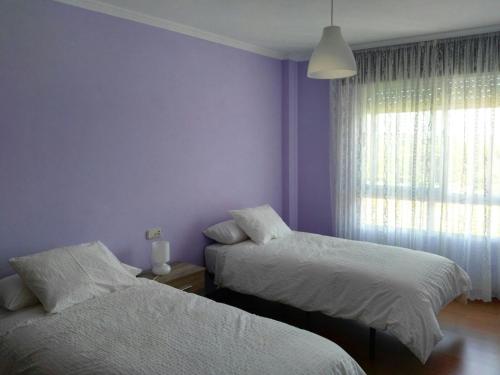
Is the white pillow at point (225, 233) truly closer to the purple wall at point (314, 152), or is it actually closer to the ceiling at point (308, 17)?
the purple wall at point (314, 152)

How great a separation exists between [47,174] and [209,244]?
169 centimetres

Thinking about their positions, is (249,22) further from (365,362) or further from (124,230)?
(365,362)

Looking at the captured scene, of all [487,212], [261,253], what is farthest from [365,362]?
[487,212]

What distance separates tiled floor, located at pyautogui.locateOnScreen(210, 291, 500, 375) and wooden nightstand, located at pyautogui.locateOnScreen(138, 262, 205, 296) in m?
0.69

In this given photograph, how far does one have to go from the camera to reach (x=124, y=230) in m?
3.29

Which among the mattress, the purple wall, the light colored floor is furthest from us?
the purple wall

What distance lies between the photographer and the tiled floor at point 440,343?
2.79m

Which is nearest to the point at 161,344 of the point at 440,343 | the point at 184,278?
the point at 184,278

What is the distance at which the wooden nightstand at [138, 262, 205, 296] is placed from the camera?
10.4ft

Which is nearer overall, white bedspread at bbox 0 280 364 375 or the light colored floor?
white bedspread at bbox 0 280 364 375

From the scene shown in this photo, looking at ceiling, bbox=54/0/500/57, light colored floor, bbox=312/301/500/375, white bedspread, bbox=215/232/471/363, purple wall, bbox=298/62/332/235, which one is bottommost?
light colored floor, bbox=312/301/500/375

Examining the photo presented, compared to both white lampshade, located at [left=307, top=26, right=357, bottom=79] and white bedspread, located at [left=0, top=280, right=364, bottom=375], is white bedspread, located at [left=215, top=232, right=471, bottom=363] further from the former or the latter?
white lampshade, located at [left=307, top=26, right=357, bottom=79]

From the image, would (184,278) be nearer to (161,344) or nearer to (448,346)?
(161,344)

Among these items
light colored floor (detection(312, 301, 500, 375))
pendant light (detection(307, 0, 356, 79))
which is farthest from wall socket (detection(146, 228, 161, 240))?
pendant light (detection(307, 0, 356, 79))
